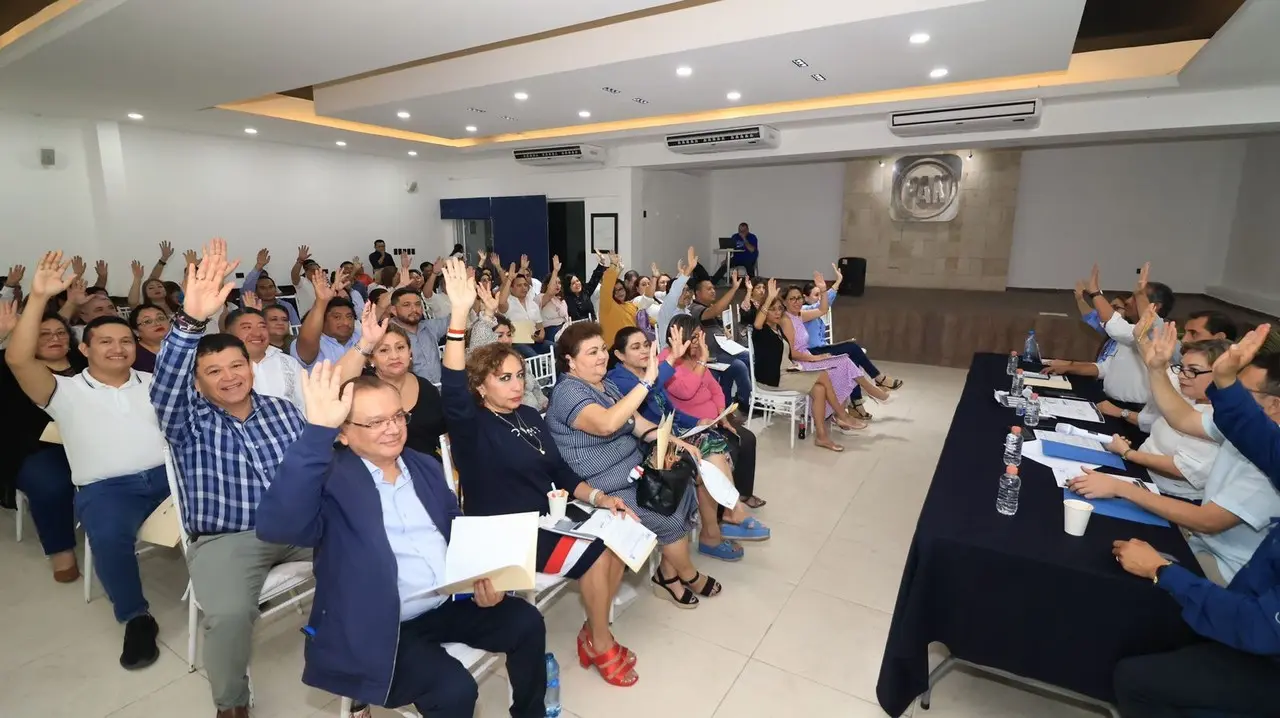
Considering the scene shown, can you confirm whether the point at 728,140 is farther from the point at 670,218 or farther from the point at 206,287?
the point at 206,287

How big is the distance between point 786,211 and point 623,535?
1083 centimetres

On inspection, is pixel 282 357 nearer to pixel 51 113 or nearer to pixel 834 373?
pixel 834 373

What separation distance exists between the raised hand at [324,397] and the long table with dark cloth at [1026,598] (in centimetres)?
171

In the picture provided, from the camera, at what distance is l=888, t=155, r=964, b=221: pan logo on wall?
32.6ft

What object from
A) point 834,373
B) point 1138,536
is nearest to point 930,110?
point 834,373

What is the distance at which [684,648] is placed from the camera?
2457mm

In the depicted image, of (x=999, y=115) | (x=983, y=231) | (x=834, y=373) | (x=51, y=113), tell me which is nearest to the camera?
(x=834, y=373)

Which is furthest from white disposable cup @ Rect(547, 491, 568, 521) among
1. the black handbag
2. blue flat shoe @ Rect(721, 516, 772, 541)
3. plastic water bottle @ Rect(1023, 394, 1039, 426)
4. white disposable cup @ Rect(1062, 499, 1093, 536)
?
plastic water bottle @ Rect(1023, 394, 1039, 426)

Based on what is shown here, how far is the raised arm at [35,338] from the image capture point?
2.38 metres

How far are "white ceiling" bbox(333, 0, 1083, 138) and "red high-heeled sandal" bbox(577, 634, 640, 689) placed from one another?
13.3 ft

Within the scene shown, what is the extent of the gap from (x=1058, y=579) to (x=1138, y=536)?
15.4 inches

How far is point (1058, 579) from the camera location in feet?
5.58

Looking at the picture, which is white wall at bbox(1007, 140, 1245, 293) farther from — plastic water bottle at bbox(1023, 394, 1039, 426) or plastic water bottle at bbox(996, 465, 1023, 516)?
plastic water bottle at bbox(996, 465, 1023, 516)

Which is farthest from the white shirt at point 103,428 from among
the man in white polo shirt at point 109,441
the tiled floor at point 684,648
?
the tiled floor at point 684,648
